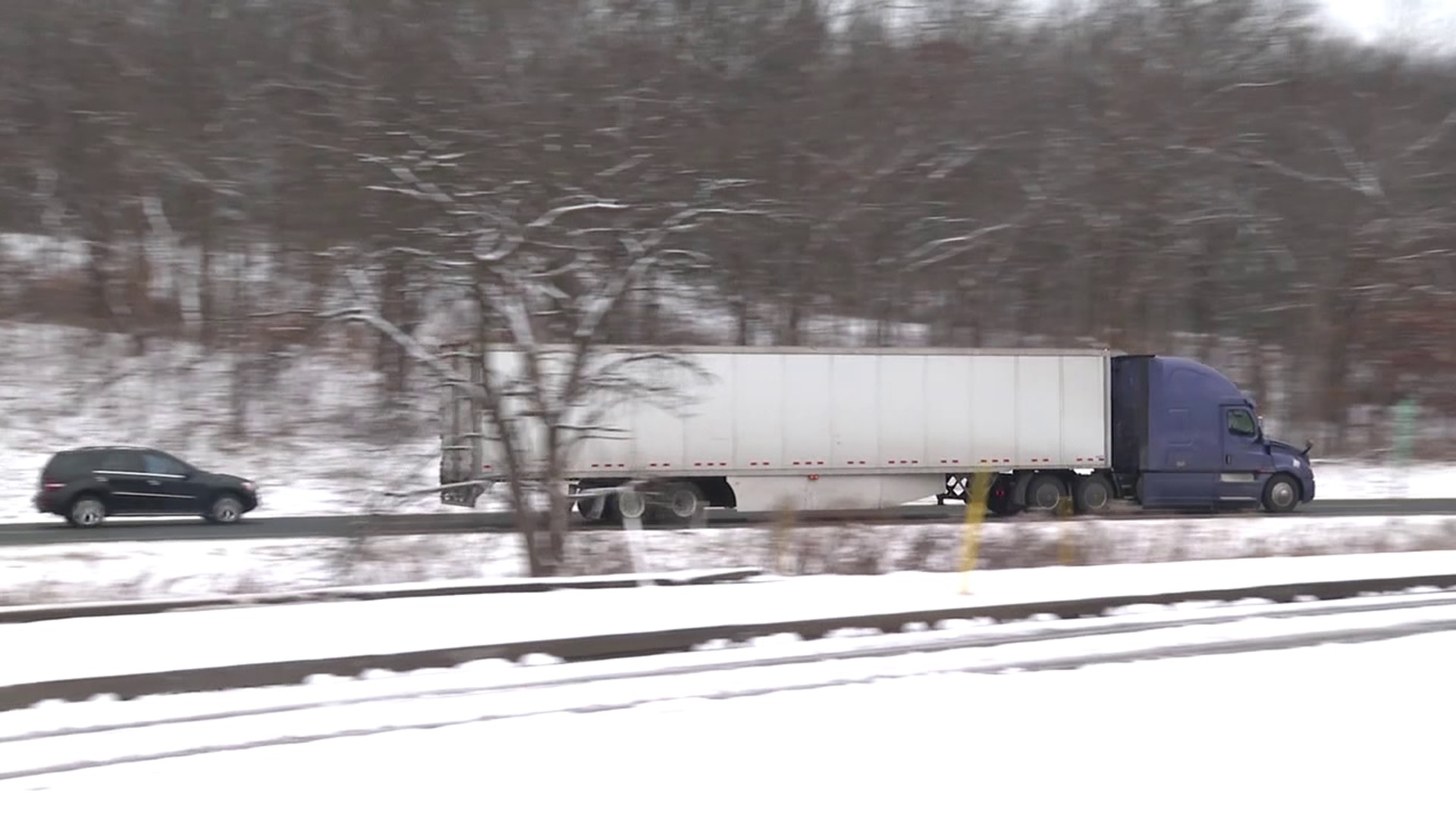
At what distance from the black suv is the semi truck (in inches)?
189

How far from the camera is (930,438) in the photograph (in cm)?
2611

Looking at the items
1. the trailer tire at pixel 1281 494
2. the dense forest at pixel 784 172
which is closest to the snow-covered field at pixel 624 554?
the trailer tire at pixel 1281 494

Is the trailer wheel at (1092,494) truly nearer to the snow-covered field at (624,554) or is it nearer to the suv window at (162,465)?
the snow-covered field at (624,554)

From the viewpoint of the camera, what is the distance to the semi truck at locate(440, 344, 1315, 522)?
80.2ft

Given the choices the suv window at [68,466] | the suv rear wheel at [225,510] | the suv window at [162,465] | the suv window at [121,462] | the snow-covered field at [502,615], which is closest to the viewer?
the snow-covered field at [502,615]

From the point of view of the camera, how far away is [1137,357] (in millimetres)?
27422

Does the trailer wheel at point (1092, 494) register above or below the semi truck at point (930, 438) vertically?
below

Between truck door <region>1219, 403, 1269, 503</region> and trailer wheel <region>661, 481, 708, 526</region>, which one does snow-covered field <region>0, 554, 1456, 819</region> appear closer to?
trailer wheel <region>661, 481, 708, 526</region>

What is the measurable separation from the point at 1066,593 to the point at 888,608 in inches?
86.2

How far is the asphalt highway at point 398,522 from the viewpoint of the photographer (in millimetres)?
20578

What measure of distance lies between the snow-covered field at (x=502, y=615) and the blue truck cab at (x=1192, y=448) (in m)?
11.2

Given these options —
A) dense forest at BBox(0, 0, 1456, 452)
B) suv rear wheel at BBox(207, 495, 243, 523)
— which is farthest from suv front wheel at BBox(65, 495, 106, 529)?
dense forest at BBox(0, 0, 1456, 452)

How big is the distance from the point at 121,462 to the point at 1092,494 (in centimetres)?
1818

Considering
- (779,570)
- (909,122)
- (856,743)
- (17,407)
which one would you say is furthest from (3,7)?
(856,743)
